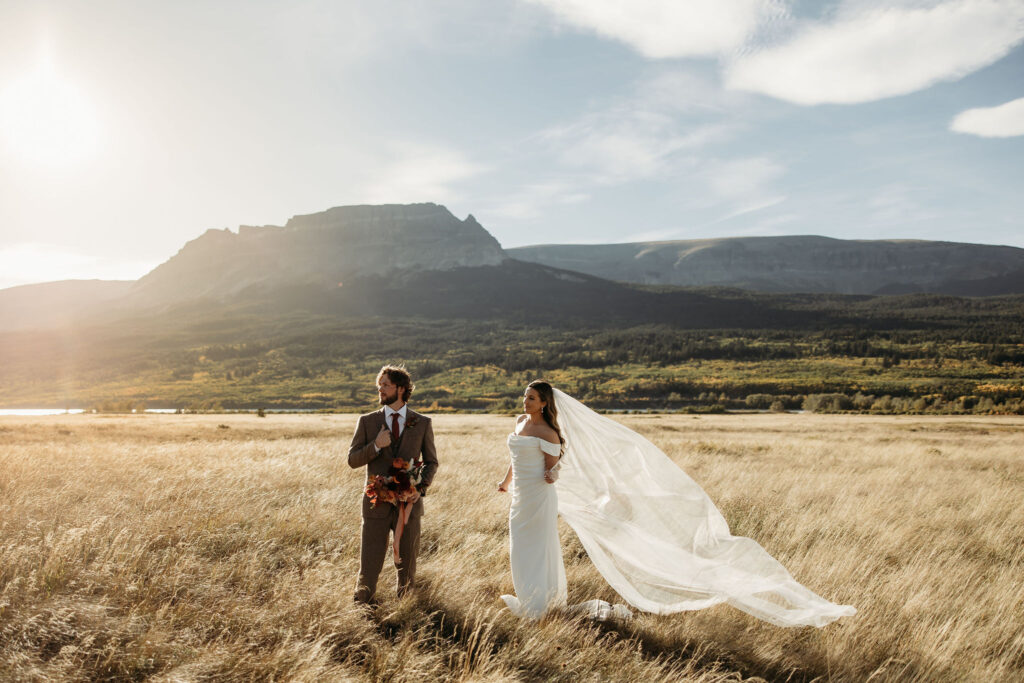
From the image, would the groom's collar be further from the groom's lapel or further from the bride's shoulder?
the bride's shoulder

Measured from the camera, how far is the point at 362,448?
5.30 meters

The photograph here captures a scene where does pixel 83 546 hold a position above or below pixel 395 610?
above

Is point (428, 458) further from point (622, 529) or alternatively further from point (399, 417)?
point (622, 529)

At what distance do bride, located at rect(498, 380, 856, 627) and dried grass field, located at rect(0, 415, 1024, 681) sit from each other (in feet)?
1.23

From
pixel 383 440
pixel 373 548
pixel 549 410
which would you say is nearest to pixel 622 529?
pixel 549 410

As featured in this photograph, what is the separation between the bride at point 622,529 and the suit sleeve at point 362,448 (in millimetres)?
1297

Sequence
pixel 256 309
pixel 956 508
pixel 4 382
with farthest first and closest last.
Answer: pixel 256 309 < pixel 4 382 < pixel 956 508

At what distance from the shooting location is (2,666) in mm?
3783

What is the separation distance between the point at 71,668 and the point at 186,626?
0.81 meters

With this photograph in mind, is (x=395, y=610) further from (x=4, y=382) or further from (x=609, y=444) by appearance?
(x=4, y=382)

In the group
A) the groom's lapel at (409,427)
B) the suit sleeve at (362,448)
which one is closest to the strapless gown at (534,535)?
the groom's lapel at (409,427)

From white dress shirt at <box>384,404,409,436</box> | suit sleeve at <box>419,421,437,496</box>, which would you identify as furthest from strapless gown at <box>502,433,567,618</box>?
white dress shirt at <box>384,404,409,436</box>

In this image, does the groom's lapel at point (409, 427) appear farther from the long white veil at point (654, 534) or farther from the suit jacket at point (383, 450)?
the long white veil at point (654, 534)

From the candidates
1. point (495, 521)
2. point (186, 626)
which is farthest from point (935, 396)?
point (186, 626)
